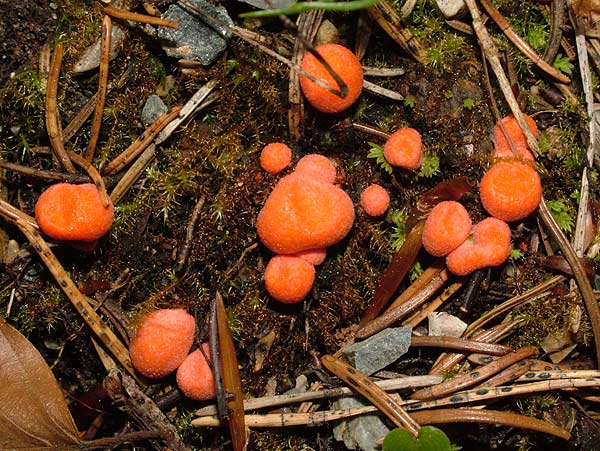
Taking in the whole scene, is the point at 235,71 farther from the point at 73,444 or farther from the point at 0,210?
the point at 73,444

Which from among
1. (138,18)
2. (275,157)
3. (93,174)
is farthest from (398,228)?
(138,18)

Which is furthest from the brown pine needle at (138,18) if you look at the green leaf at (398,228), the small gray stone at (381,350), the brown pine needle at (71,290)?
the small gray stone at (381,350)

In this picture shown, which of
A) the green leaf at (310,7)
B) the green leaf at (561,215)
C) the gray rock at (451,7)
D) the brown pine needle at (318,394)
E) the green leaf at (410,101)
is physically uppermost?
the green leaf at (310,7)

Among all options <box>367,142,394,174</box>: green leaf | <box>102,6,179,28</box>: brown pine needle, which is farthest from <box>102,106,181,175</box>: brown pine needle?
<box>367,142,394,174</box>: green leaf

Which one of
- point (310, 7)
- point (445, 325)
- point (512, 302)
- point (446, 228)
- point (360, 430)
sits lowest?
point (360, 430)

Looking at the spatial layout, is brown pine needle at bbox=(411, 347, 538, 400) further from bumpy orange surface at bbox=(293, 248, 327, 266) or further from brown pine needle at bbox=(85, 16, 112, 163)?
brown pine needle at bbox=(85, 16, 112, 163)

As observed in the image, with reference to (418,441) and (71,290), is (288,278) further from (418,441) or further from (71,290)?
(71,290)

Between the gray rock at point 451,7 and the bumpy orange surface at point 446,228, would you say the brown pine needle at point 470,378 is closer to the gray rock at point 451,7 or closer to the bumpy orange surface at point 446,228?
the bumpy orange surface at point 446,228
